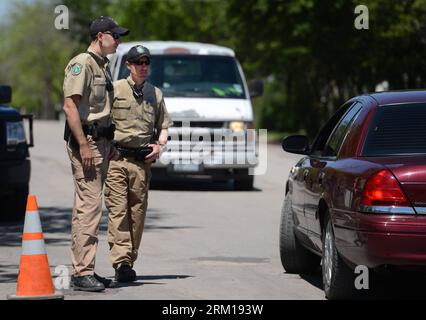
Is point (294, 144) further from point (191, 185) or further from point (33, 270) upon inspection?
point (191, 185)

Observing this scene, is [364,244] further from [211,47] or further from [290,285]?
[211,47]

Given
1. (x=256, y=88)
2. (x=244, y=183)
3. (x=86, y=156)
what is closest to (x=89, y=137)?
(x=86, y=156)

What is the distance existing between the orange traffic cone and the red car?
1995mm

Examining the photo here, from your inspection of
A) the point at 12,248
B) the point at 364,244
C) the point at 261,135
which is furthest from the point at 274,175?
the point at 261,135

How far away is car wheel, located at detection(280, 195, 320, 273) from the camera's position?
9.90 meters

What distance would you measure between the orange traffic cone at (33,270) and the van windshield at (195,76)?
35.0 ft

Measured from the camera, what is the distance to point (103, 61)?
905 cm

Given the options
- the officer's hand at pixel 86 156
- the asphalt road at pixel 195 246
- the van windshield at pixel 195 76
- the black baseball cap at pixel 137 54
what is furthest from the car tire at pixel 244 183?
the officer's hand at pixel 86 156

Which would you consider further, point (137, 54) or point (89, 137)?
point (137, 54)

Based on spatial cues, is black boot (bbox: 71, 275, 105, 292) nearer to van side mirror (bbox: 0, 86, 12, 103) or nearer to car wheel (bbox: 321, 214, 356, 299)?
car wheel (bbox: 321, 214, 356, 299)

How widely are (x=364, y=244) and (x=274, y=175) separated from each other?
15605mm

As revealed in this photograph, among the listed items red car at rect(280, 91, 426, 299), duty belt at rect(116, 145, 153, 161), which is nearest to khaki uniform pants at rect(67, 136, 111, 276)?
duty belt at rect(116, 145, 153, 161)

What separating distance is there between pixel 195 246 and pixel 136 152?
274 centimetres

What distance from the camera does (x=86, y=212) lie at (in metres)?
8.84
